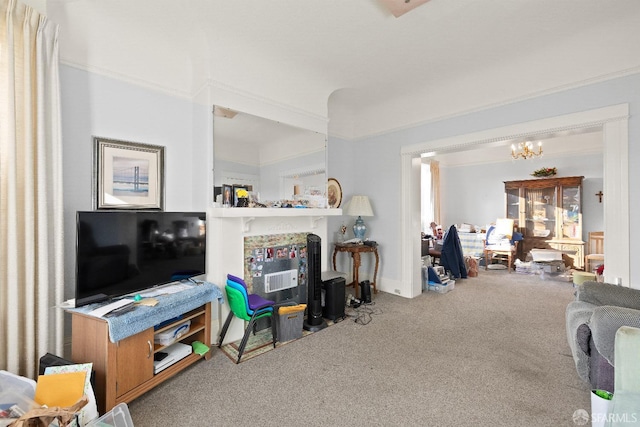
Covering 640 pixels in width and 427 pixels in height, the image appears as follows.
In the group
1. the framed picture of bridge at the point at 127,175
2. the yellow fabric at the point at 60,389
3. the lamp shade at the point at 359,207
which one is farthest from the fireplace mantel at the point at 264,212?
the yellow fabric at the point at 60,389

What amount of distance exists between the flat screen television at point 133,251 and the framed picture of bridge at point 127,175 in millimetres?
448

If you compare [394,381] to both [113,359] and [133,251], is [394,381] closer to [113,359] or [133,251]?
[113,359]

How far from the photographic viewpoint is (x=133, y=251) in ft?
6.68

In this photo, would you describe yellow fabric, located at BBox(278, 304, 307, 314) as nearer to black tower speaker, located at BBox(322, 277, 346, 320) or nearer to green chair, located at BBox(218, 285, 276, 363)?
green chair, located at BBox(218, 285, 276, 363)

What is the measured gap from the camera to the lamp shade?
4207 millimetres

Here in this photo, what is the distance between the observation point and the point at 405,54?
295cm

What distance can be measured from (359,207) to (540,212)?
15.0ft

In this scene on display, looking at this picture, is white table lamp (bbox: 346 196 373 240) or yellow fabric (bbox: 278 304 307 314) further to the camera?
white table lamp (bbox: 346 196 373 240)

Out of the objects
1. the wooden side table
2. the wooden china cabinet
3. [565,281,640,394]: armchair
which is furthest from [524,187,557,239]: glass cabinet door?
[565,281,640,394]: armchair

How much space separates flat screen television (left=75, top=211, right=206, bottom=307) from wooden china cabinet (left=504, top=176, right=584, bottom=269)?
6723mm

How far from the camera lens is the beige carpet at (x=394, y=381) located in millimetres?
1748

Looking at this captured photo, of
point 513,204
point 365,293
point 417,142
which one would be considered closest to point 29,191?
point 365,293

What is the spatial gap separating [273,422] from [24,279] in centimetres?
184

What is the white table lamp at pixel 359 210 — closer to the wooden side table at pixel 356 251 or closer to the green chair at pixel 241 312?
the wooden side table at pixel 356 251
